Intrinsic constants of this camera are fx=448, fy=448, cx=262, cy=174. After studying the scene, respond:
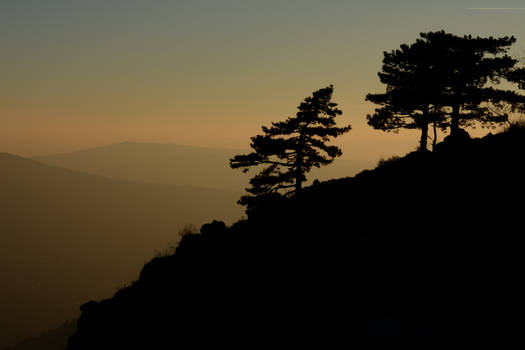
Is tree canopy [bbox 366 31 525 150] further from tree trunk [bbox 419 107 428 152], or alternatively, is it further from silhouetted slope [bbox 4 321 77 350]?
silhouetted slope [bbox 4 321 77 350]

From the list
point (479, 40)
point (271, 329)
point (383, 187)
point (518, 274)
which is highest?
point (479, 40)

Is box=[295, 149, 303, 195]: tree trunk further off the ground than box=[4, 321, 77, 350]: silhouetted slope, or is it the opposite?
box=[295, 149, 303, 195]: tree trunk

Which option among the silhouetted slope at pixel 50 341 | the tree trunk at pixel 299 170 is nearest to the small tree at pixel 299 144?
the tree trunk at pixel 299 170

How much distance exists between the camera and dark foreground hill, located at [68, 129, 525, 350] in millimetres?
12016

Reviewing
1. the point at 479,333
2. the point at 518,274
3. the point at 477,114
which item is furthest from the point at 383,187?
the point at 477,114

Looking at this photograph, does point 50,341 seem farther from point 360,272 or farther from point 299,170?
point 360,272

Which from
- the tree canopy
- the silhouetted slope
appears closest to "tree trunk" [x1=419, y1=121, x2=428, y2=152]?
the tree canopy

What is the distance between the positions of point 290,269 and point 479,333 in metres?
6.92

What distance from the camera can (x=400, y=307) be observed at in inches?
487

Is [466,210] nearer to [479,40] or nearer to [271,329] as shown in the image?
[271,329]

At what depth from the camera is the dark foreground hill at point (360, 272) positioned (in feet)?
39.4

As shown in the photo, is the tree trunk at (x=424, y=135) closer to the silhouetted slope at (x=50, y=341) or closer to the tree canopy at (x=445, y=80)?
the tree canopy at (x=445, y=80)

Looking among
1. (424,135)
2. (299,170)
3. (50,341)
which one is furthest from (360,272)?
(50,341)

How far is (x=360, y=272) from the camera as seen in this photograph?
47.5 ft
